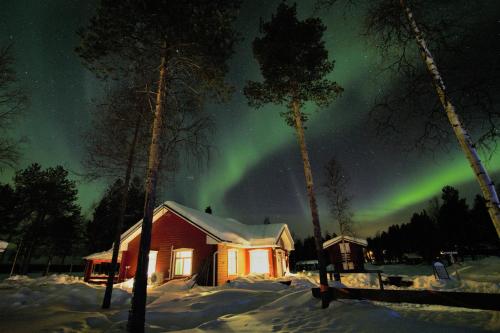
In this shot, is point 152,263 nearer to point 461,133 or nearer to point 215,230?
point 215,230

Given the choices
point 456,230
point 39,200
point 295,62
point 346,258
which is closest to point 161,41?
point 295,62

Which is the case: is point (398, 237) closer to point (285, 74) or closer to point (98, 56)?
point (285, 74)

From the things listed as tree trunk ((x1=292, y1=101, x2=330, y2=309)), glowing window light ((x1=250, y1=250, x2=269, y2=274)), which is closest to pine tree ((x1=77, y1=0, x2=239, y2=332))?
tree trunk ((x1=292, y1=101, x2=330, y2=309))

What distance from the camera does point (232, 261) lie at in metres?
19.3

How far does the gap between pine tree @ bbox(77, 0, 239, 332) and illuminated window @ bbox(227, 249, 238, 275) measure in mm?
12419

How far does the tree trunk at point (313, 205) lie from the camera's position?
796 centimetres

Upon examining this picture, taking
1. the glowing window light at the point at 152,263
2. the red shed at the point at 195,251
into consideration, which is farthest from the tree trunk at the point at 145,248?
the glowing window light at the point at 152,263

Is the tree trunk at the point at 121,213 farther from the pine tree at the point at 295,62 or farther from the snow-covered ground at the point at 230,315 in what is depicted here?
the pine tree at the point at 295,62

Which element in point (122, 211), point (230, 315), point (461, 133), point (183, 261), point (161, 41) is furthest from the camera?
point (183, 261)

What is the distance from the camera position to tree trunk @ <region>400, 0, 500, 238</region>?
443 centimetres

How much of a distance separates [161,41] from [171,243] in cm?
1465

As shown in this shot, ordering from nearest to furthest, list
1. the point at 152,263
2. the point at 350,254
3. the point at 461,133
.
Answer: the point at 461,133 → the point at 152,263 → the point at 350,254

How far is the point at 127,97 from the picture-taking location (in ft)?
35.5

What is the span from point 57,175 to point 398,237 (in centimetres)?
7886
